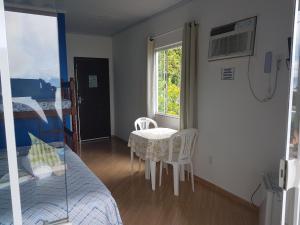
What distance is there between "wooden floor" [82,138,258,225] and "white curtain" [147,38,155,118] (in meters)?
1.11

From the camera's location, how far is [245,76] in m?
2.55

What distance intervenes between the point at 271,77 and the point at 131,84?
3.19 meters

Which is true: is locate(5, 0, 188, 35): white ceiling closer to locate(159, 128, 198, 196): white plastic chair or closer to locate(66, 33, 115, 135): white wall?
locate(66, 33, 115, 135): white wall

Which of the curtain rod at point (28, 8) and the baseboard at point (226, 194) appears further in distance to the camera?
the baseboard at point (226, 194)

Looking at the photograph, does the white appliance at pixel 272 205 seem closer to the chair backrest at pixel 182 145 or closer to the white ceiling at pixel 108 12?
the chair backrest at pixel 182 145

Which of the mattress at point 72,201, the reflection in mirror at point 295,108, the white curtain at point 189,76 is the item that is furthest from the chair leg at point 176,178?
the reflection in mirror at point 295,108

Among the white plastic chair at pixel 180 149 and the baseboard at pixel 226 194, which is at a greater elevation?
the white plastic chair at pixel 180 149

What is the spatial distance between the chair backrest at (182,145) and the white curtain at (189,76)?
0.26m

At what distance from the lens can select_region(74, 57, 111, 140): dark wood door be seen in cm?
551

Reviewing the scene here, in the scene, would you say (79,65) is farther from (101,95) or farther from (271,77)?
(271,77)

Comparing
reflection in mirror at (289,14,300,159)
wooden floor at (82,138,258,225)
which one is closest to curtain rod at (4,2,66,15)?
reflection in mirror at (289,14,300,159)

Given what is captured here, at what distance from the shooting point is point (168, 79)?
397 centimetres

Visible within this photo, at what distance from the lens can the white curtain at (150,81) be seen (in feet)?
13.4

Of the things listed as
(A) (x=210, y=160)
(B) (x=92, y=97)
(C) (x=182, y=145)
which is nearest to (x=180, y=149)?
(C) (x=182, y=145)
